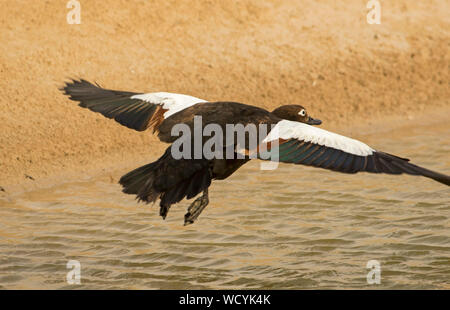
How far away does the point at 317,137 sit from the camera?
5.73 meters

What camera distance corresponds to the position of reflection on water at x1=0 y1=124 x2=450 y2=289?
659cm

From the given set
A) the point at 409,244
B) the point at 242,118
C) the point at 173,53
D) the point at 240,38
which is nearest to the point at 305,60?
the point at 240,38

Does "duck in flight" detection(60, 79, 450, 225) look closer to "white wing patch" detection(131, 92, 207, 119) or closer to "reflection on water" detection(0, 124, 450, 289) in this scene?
"white wing patch" detection(131, 92, 207, 119)

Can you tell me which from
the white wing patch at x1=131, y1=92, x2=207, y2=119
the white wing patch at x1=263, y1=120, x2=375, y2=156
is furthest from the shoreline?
the white wing patch at x1=263, y1=120, x2=375, y2=156

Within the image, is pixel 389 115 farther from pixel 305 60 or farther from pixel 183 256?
pixel 183 256

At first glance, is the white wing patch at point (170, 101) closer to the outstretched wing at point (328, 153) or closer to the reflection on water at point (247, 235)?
the outstretched wing at point (328, 153)

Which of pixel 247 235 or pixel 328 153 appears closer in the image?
pixel 328 153

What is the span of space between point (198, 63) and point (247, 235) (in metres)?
3.69

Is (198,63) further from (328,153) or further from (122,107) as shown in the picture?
(328,153)

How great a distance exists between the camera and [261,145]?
223 inches

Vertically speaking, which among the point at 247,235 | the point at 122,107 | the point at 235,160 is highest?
the point at 122,107

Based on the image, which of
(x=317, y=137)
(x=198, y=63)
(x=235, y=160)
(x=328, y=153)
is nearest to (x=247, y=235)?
(x=235, y=160)

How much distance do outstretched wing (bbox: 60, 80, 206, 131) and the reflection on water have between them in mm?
1122
